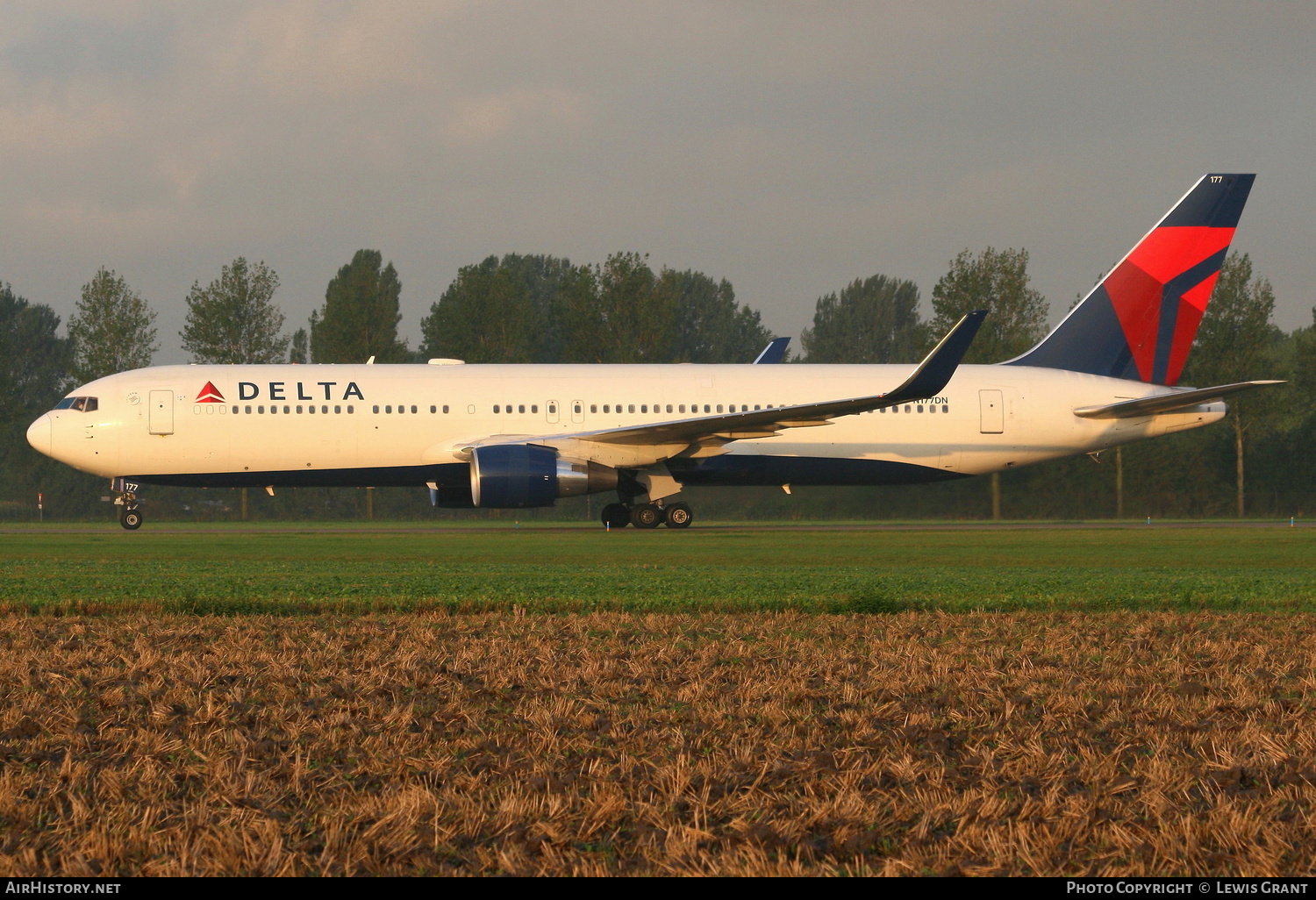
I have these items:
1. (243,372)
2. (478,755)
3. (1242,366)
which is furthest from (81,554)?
(1242,366)

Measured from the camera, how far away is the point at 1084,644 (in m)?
7.21

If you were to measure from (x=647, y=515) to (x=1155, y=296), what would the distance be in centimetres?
1216

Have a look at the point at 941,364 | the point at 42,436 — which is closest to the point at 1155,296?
the point at 941,364

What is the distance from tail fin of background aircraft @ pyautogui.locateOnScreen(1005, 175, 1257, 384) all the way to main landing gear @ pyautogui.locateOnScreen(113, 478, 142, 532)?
1888 centimetres

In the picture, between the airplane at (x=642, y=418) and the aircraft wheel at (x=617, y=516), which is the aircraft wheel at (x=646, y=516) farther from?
the aircraft wheel at (x=617, y=516)

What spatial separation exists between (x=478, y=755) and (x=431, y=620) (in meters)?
4.43

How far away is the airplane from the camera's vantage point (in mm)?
24422

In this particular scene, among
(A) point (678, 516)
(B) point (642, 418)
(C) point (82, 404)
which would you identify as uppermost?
(C) point (82, 404)

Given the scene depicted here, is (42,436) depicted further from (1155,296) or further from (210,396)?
(1155,296)

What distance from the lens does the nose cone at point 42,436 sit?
25.1 meters

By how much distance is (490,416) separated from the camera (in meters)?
24.9

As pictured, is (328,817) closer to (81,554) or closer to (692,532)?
(81,554)

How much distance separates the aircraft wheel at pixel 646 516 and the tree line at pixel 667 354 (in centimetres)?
629

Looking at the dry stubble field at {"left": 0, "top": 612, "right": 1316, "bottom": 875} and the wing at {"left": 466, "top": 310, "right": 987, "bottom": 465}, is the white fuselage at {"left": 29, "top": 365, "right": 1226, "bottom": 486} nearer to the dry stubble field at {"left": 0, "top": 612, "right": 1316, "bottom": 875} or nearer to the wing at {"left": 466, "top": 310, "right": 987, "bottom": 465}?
the wing at {"left": 466, "top": 310, "right": 987, "bottom": 465}
